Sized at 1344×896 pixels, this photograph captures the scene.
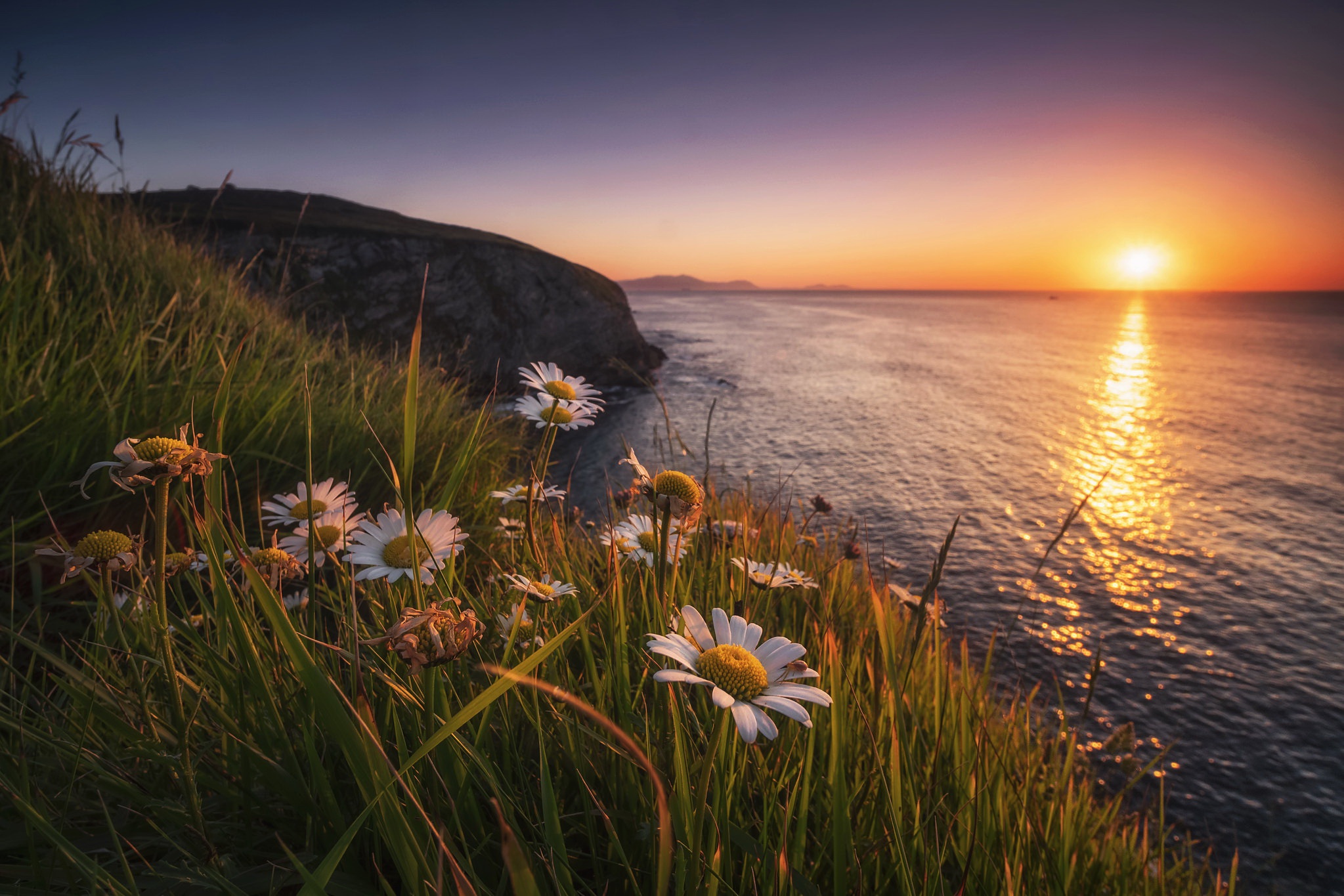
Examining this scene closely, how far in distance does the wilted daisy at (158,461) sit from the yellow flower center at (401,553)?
385 millimetres

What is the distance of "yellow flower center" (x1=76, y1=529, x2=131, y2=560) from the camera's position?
119cm

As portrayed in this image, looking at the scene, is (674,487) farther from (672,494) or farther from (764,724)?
(764,724)

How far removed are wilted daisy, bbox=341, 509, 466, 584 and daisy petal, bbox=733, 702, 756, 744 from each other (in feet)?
2.18

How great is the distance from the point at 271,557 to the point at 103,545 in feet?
1.21

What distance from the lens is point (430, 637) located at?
0.83m

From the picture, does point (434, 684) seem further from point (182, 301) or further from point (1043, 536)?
point (1043, 536)

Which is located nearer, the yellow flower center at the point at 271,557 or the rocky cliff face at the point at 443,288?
the yellow flower center at the point at 271,557

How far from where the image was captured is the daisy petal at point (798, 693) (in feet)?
2.69

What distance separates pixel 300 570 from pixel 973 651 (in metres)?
5.74

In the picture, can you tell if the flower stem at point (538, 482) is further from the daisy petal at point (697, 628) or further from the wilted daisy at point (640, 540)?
the daisy petal at point (697, 628)

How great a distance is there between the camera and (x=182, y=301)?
4781 mm

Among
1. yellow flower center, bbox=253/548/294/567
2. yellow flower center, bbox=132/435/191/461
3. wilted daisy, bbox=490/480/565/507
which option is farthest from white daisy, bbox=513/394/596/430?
yellow flower center, bbox=132/435/191/461

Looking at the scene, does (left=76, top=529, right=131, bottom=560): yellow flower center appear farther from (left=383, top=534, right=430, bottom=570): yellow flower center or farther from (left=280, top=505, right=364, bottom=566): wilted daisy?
(left=383, top=534, right=430, bottom=570): yellow flower center

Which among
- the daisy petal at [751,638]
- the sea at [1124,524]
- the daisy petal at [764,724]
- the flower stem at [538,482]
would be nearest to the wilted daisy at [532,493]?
the flower stem at [538,482]
